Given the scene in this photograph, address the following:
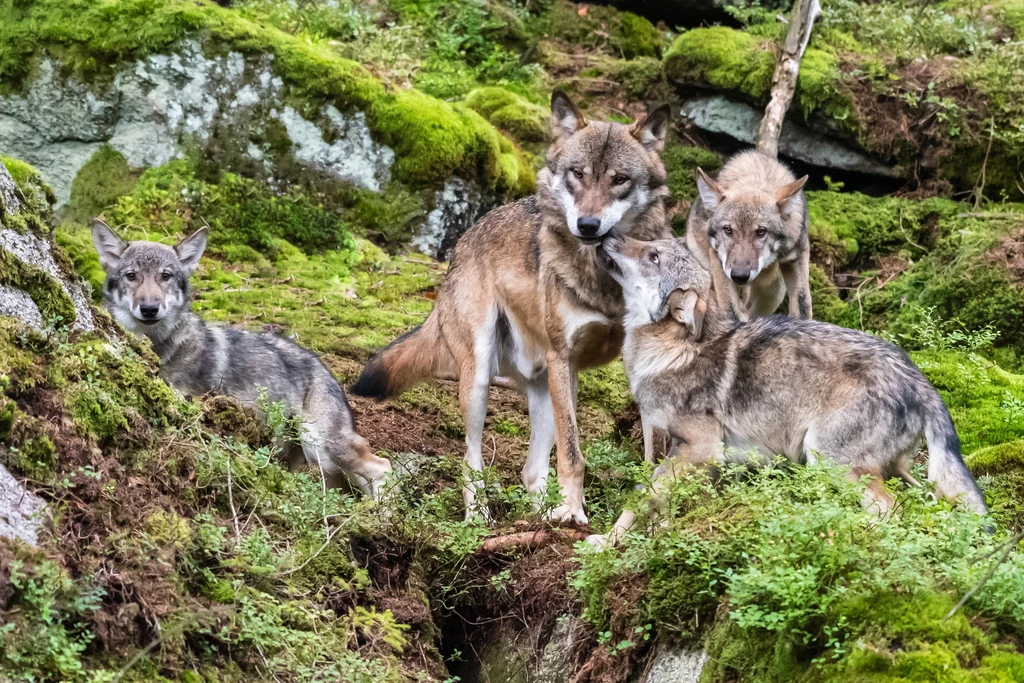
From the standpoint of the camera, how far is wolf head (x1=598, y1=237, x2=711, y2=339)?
6.61 meters

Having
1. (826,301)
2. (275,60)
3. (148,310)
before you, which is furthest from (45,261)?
(826,301)

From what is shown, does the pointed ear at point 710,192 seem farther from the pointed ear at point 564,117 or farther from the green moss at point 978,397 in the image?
the green moss at point 978,397

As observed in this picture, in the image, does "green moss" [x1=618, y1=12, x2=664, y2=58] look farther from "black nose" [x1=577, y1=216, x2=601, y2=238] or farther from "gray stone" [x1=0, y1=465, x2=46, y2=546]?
"gray stone" [x1=0, y1=465, x2=46, y2=546]

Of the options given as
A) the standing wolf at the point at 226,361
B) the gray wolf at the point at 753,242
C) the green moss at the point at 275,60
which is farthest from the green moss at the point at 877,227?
the standing wolf at the point at 226,361

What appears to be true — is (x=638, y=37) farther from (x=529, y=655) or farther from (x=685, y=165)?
(x=529, y=655)

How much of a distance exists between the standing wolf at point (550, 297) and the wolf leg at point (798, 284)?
2062mm

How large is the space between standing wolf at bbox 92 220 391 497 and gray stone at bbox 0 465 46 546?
2.86 m

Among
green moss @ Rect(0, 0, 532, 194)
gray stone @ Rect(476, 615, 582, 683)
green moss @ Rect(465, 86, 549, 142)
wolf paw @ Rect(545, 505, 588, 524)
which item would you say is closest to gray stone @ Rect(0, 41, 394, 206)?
green moss @ Rect(0, 0, 532, 194)

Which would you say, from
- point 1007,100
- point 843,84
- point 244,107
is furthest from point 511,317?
point 1007,100

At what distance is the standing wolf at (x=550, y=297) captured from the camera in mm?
7379

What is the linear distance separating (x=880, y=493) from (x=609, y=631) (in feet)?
5.91

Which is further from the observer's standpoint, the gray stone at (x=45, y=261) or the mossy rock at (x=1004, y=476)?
the mossy rock at (x=1004, y=476)

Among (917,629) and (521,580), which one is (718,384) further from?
(917,629)

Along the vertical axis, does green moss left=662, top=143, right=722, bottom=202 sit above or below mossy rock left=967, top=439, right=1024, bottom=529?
below
